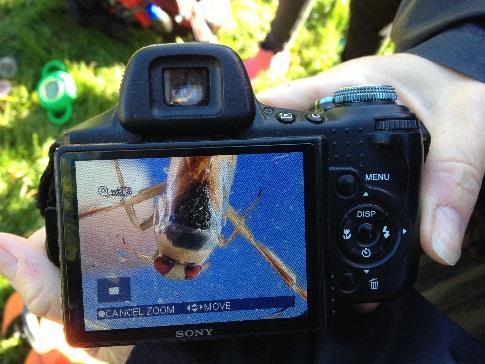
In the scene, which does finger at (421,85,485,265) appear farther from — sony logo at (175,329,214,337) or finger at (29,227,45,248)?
finger at (29,227,45,248)

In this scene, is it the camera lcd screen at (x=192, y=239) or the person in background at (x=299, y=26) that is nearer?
the camera lcd screen at (x=192, y=239)

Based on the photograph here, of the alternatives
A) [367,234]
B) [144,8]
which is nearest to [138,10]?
[144,8]

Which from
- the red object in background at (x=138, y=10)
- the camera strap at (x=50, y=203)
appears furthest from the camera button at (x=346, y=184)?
the red object in background at (x=138, y=10)

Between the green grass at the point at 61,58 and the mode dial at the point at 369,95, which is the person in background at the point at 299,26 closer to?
the green grass at the point at 61,58

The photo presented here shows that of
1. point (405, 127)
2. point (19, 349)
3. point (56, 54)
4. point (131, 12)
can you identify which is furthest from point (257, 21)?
point (405, 127)

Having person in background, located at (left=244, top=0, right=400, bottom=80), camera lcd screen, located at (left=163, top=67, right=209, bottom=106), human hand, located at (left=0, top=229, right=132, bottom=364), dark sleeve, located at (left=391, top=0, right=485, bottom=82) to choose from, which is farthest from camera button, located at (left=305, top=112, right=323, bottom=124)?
person in background, located at (left=244, top=0, right=400, bottom=80)

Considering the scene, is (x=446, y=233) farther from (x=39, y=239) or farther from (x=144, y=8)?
(x=144, y=8)
